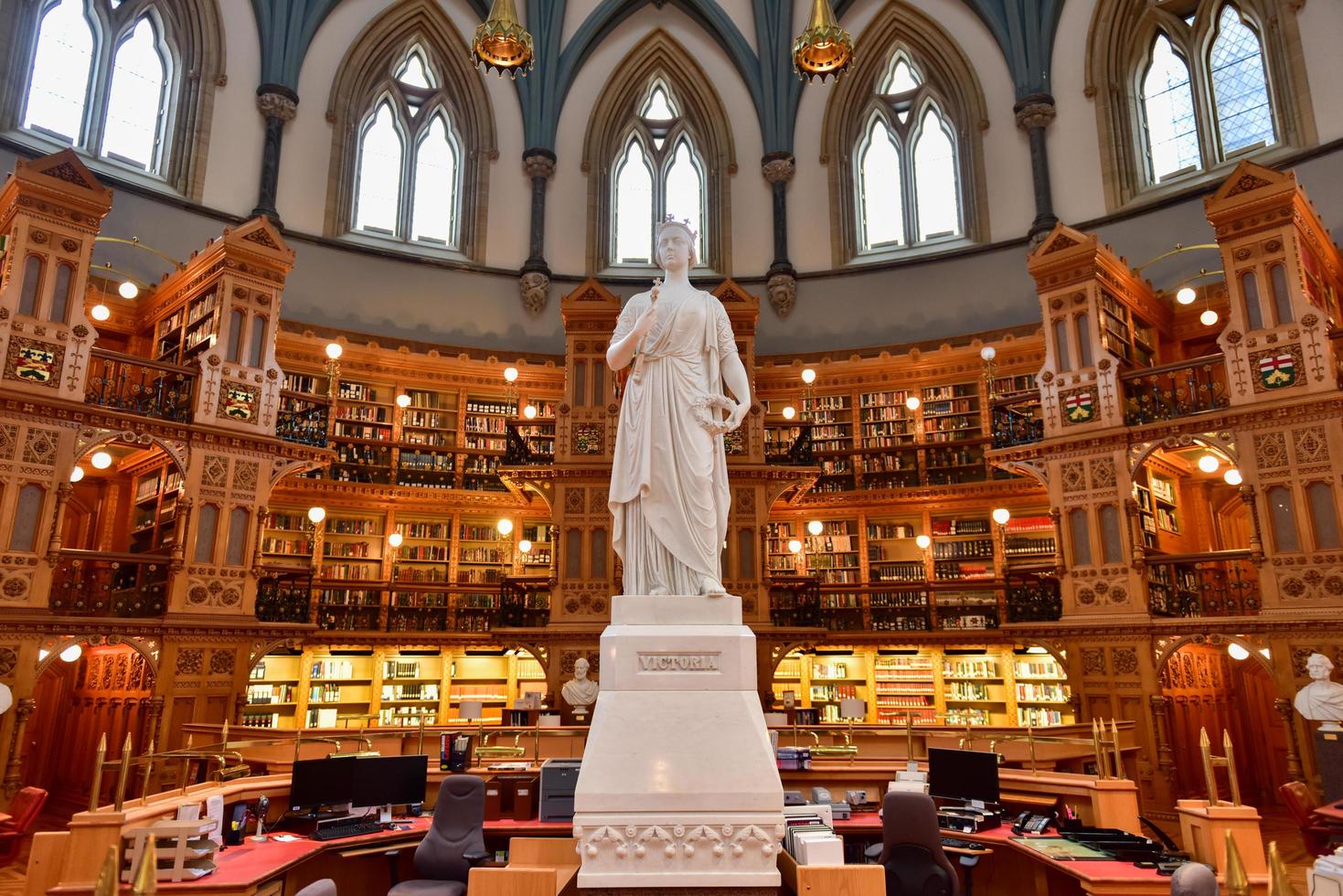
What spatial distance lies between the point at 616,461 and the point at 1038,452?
9.42m

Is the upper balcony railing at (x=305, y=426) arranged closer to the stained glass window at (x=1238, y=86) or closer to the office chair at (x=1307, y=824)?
the office chair at (x=1307, y=824)

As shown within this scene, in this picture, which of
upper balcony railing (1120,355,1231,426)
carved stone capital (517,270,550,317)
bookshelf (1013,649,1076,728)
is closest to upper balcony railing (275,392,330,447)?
carved stone capital (517,270,550,317)

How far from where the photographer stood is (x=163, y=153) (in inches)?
597

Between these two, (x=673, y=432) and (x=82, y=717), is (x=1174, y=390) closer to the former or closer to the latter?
(x=673, y=432)

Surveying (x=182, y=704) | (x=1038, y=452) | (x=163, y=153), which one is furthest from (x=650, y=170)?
(x=182, y=704)

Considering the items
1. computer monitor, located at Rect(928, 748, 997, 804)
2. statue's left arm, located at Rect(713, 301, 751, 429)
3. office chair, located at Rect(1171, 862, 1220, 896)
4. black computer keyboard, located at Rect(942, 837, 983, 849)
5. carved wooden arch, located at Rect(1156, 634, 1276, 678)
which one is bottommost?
black computer keyboard, located at Rect(942, 837, 983, 849)

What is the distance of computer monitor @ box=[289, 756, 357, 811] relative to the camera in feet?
19.9

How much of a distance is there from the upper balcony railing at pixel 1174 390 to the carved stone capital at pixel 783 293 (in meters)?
6.76

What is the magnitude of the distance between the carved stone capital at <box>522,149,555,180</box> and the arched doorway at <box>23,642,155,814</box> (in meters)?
10.8

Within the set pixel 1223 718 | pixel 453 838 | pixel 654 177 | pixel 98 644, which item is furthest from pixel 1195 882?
pixel 654 177

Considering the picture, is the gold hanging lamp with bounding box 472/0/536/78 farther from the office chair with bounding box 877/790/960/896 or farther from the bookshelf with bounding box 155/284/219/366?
the office chair with bounding box 877/790/960/896

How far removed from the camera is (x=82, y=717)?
12008mm

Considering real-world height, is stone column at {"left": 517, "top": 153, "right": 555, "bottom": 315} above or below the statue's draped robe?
above

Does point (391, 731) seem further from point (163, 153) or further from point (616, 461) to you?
point (163, 153)
